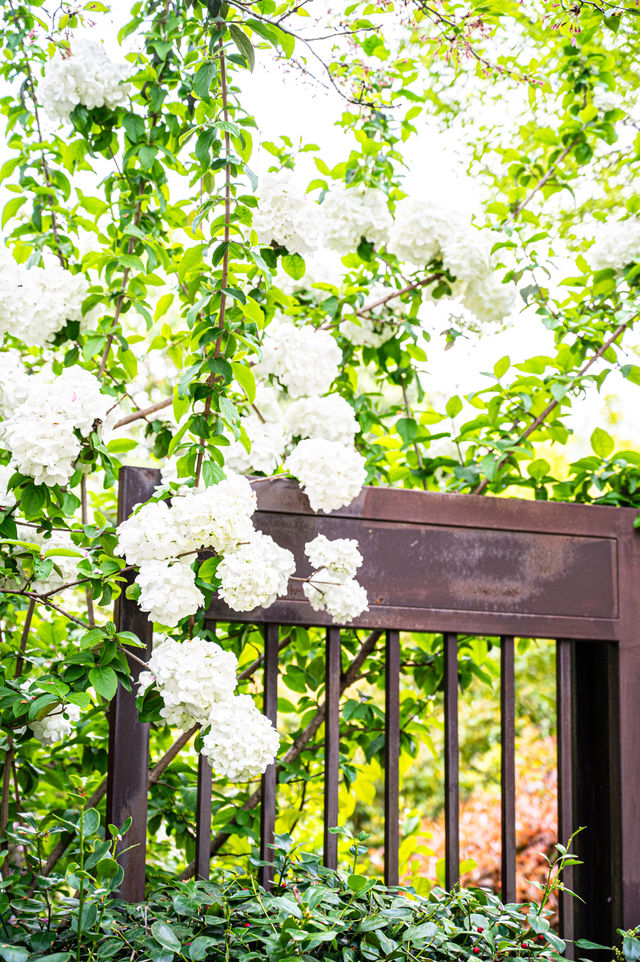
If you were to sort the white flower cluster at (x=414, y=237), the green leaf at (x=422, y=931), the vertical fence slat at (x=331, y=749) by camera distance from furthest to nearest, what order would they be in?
1. the white flower cluster at (x=414, y=237)
2. the vertical fence slat at (x=331, y=749)
3. the green leaf at (x=422, y=931)

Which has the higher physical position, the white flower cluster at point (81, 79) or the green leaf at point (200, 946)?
the white flower cluster at point (81, 79)

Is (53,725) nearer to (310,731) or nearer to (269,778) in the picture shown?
(269,778)

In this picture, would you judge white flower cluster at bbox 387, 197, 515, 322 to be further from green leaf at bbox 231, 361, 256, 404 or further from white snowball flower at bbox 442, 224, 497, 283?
green leaf at bbox 231, 361, 256, 404

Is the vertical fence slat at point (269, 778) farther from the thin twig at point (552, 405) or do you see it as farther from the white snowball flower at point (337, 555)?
the thin twig at point (552, 405)

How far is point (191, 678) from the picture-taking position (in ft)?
4.36

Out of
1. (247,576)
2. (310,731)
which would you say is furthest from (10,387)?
(310,731)

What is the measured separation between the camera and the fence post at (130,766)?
1496 mm

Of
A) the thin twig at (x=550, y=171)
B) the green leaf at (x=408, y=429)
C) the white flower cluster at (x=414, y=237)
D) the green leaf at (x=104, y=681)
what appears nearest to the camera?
the green leaf at (x=104, y=681)

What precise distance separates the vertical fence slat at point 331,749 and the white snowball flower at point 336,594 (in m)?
0.18

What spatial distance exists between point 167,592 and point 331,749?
0.53 m

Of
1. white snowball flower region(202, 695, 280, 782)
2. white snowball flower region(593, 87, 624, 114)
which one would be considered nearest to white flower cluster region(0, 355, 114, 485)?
white snowball flower region(202, 695, 280, 782)

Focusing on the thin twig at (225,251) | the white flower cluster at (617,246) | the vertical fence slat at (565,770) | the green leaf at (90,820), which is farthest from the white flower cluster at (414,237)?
the green leaf at (90,820)

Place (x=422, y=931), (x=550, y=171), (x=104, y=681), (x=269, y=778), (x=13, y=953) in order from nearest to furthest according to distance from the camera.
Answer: (x=13, y=953), (x=422, y=931), (x=104, y=681), (x=269, y=778), (x=550, y=171)

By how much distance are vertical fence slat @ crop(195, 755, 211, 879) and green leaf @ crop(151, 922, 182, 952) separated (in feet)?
1.10
